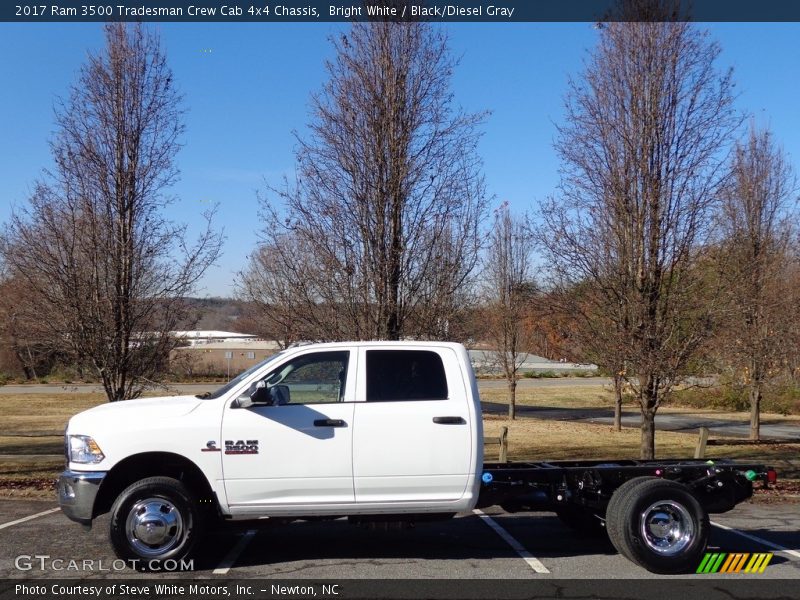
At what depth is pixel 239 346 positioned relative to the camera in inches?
2103

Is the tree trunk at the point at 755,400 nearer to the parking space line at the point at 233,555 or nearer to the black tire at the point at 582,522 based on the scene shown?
the black tire at the point at 582,522

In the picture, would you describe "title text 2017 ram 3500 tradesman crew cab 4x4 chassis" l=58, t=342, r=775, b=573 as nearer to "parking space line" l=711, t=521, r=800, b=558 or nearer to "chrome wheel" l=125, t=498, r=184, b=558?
"chrome wheel" l=125, t=498, r=184, b=558

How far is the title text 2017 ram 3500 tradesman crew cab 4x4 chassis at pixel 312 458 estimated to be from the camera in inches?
262

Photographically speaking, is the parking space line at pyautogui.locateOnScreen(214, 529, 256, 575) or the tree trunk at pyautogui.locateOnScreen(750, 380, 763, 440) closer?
the parking space line at pyautogui.locateOnScreen(214, 529, 256, 575)

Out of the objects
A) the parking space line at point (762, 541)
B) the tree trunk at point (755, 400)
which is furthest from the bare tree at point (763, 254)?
the parking space line at point (762, 541)

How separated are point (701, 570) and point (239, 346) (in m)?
48.3

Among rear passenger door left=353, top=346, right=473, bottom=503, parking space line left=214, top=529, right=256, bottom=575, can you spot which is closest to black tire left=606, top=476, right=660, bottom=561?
rear passenger door left=353, top=346, right=473, bottom=503

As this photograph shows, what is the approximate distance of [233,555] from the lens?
734 cm

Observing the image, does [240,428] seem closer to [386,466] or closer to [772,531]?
[386,466]

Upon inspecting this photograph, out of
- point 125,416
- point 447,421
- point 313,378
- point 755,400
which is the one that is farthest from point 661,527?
point 755,400

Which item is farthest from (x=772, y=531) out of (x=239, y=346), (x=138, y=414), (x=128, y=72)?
(x=239, y=346)

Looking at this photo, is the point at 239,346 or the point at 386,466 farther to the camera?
the point at 239,346

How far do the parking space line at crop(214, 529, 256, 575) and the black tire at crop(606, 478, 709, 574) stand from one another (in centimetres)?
345

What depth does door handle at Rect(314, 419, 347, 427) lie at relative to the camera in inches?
266
